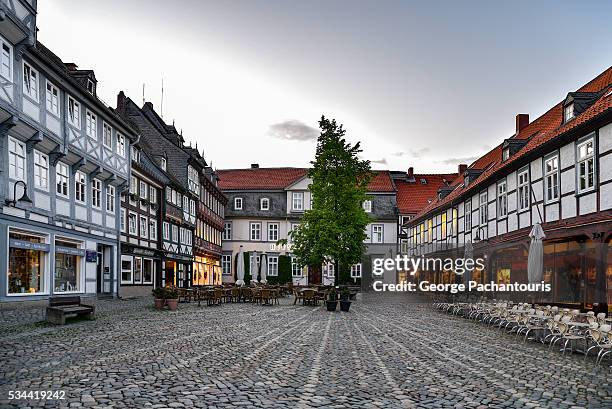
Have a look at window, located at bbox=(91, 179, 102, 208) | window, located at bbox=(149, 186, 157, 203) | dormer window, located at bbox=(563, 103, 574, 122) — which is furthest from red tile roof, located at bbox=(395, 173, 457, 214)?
window, located at bbox=(91, 179, 102, 208)

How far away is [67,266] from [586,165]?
849 inches

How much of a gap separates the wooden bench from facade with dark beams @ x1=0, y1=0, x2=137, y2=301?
8.38 feet

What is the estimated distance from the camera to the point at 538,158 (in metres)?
25.2

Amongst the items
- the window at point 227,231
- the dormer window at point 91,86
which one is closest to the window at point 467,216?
the dormer window at point 91,86

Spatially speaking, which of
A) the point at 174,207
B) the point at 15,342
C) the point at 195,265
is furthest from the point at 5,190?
the point at 195,265

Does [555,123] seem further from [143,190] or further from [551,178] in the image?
[143,190]

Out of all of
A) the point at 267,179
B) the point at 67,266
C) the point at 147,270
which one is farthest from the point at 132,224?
the point at 267,179

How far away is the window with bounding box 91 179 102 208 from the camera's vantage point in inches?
1168

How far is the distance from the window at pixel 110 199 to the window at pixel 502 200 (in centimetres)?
2008

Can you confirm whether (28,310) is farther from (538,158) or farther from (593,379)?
(538,158)

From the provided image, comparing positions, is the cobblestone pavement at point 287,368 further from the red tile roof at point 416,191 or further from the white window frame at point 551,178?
the red tile roof at point 416,191

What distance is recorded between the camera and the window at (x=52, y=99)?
2381 centimetres

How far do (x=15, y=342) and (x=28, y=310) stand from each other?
8.36 m

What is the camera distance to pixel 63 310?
59.4 feet
